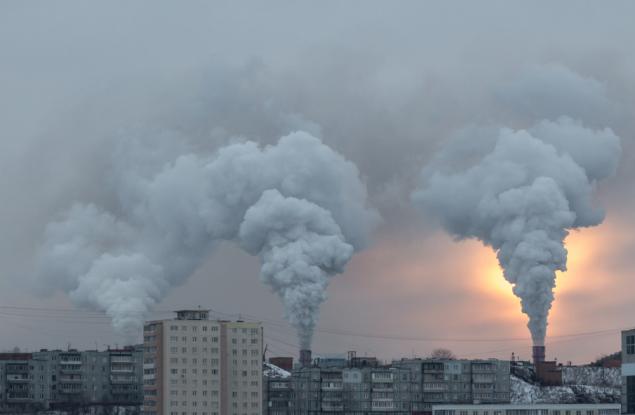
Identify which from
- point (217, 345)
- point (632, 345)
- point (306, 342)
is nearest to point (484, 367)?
point (306, 342)

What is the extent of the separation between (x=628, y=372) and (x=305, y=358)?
292ft

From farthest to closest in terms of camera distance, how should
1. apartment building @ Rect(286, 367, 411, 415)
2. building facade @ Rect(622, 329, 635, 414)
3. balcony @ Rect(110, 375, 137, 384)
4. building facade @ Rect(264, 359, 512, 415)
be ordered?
balcony @ Rect(110, 375, 137, 384) < building facade @ Rect(264, 359, 512, 415) < apartment building @ Rect(286, 367, 411, 415) < building facade @ Rect(622, 329, 635, 414)

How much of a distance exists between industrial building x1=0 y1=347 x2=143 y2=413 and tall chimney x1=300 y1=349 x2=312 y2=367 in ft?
69.4

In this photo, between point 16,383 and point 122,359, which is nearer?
point 16,383

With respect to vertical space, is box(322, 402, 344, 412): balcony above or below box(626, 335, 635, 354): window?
below

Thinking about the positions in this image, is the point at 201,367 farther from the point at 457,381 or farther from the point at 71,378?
the point at 71,378

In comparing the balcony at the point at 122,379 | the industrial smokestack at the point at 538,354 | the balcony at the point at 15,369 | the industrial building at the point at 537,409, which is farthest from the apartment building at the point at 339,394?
the industrial building at the point at 537,409

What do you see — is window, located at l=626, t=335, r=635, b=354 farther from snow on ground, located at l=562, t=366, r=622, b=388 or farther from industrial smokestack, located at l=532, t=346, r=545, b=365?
snow on ground, located at l=562, t=366, r=622, b=388

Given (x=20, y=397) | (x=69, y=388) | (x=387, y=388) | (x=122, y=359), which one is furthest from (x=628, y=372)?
(x=20, y=397)

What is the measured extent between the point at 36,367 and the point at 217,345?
156ft

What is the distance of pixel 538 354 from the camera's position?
181 meters

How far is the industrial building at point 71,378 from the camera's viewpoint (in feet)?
627

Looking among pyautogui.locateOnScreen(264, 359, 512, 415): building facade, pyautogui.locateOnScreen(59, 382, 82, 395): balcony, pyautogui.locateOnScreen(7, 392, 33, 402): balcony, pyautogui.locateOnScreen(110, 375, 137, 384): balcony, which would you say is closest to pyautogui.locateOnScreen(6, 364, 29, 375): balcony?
pyautogui.locateOnScreen(7, 392, 33, 402): balcony

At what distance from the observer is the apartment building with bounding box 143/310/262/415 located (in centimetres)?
14862
